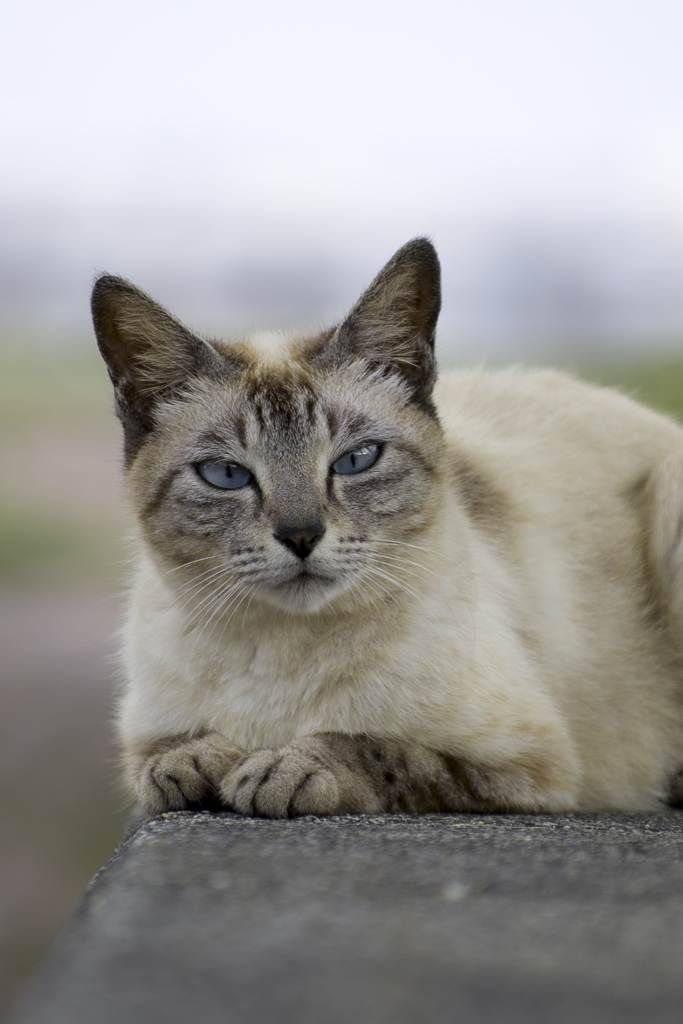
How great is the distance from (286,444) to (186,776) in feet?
2.17

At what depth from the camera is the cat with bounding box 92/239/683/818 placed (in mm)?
1884

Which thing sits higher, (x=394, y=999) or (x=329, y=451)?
(x=329, y=451)

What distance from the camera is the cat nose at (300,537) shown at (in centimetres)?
180

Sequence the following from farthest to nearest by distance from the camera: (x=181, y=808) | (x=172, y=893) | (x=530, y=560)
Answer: (x=530, y=560), (x=181, y=808), (x=172, y=893)

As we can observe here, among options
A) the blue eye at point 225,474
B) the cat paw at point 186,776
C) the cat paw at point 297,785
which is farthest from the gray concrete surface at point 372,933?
the blue eye at point 225,474

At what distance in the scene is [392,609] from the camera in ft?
6.70

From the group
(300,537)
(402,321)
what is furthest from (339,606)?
(402,321)

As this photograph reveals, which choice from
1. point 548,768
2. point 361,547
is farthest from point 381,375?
point 548,768

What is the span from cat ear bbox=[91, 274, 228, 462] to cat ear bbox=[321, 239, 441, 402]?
29 cm

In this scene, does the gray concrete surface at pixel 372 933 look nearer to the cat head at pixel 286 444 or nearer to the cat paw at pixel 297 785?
the cat paw at pixel 297 785

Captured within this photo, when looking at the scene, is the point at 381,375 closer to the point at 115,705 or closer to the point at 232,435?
the point at 232,435

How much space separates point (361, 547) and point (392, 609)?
0.65ft

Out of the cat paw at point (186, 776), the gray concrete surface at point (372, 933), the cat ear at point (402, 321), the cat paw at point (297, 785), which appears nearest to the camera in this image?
the gray concrete surface at point (372, 933)

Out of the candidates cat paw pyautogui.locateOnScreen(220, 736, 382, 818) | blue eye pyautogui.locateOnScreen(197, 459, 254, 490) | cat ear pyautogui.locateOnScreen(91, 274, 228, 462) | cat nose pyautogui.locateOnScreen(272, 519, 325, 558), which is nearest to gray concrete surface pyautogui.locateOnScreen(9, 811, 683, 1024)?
cat paw pyautogui.locateOnScreen(220, 736, 382, 818)
